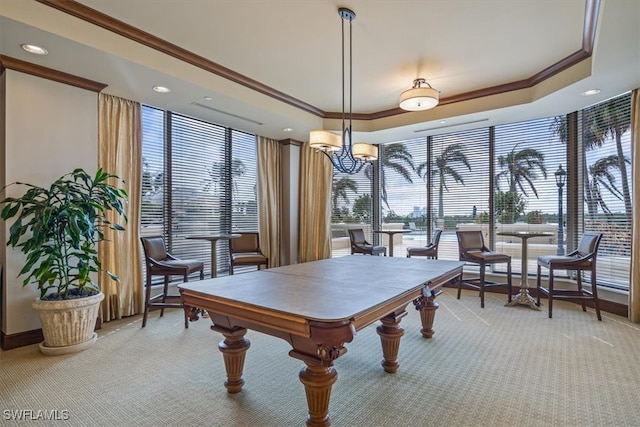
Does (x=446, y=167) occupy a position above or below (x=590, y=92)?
below

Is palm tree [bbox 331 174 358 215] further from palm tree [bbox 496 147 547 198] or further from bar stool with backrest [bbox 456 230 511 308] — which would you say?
palm tree [bbox 496 147 547 198]

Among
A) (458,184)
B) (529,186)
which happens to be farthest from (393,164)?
(529,186)

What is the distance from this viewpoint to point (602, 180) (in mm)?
4250

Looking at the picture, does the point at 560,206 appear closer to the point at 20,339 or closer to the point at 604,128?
the point at 604,128

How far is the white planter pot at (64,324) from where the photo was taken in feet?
9.18

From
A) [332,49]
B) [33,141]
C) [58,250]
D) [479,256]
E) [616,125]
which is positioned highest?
[332,49]

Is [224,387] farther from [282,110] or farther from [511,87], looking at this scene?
[511,87]

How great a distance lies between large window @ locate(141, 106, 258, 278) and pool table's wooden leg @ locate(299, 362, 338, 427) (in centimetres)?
342

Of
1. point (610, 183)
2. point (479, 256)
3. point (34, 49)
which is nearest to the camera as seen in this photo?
point (34, 49)

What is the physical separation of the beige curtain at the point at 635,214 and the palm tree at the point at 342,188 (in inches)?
153

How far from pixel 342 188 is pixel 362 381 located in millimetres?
4384

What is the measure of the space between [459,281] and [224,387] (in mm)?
3683

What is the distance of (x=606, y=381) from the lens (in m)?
2.32

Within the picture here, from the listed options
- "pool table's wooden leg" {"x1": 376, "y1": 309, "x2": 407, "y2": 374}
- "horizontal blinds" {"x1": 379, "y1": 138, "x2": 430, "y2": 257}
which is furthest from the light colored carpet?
"horizontal blinds" {"x1": 379, "y1": 138, "x2": 430, "y2": 257}
